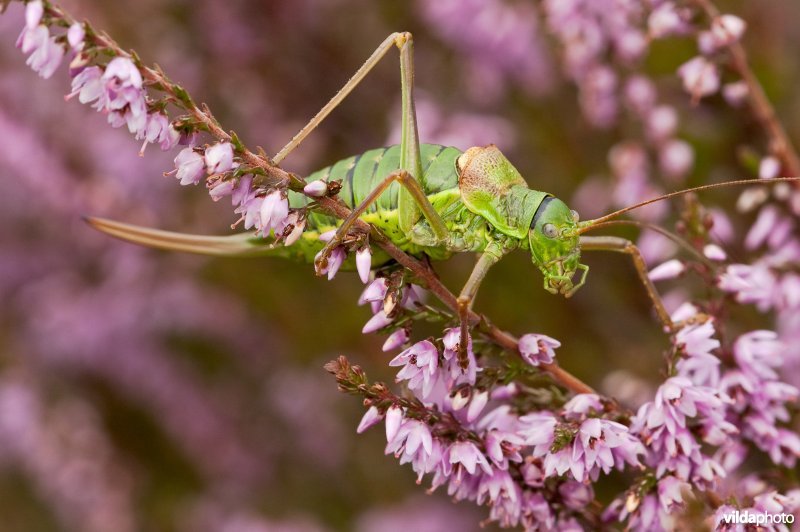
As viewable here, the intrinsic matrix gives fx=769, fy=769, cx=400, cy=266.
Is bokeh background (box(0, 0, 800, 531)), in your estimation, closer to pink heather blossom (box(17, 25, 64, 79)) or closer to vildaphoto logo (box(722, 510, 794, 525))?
vildaphoto logo (box(722, 510, 794, 525))

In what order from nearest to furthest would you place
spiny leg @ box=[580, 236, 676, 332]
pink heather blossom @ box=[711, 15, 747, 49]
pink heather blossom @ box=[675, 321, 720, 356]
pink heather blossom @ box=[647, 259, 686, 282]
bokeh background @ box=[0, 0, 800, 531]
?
pink heather blossom @ box=[675, 321, 720, 356] → spiny leg @ box=[580, 236, 676, 332] → pink heather blossom @ box=[647, 259, 686, 282] → pink heather blossom @ box=[711, 15, 747, 49] → bokeh background @ box=[0, 0, 800, 531]

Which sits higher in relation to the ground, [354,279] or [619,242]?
[354,279]

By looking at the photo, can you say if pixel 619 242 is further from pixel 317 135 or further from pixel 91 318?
pixel 91 318

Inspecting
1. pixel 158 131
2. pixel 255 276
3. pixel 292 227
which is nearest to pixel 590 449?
pixel 292 227

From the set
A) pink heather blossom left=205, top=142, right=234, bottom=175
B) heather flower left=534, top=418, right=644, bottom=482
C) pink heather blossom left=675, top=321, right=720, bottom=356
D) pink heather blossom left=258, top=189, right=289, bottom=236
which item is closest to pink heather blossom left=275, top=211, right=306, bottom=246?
pink heather blossom left=258, top=189, right=289, bottom=236

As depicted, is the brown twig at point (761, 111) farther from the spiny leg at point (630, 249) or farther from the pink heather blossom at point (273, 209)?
the pink heather blossom at point (273, 209)

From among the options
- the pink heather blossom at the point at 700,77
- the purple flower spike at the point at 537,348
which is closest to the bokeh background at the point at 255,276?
the pink heather blossom at the point at 700,77

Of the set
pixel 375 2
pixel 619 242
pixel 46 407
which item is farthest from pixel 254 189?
pixel 46 407
